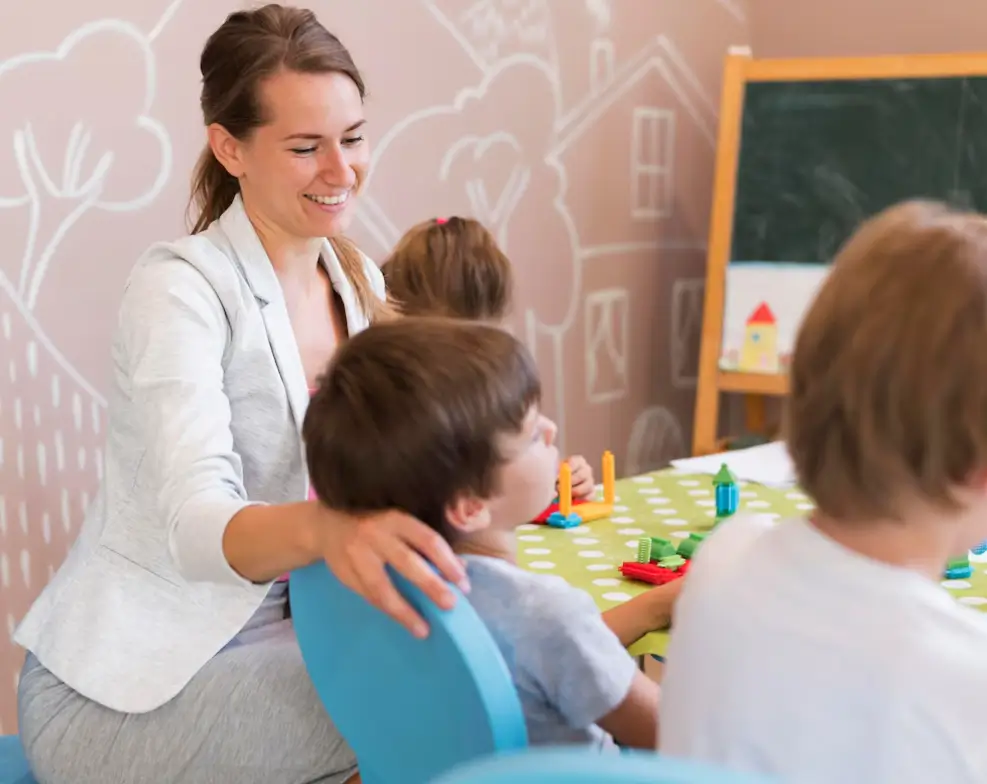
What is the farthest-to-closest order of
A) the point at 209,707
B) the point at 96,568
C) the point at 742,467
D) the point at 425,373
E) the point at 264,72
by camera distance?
the point at 742,467
the point at 264,72
the point at 96,568
the point at 209,707
the point at 425,373

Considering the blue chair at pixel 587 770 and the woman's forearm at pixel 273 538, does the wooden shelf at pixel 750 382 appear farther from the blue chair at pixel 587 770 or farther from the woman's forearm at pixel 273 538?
the blue chair at pixel 587 770

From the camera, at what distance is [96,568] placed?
1.46 m

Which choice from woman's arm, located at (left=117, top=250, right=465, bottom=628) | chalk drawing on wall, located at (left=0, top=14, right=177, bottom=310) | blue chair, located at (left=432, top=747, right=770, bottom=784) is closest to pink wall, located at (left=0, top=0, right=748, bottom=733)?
chalk drawing on wall, located at (left=0, top=14, right=177, bottom=310)

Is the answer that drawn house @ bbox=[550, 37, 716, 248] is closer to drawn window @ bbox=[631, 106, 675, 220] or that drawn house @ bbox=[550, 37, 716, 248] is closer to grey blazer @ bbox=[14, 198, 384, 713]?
drawn window @ bbox=[631, 106, 675, 220]

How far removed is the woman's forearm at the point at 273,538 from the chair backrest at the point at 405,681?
0.02 metres

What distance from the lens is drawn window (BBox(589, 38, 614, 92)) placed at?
321 cm

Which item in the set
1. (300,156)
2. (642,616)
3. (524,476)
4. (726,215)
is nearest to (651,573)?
(642,616)

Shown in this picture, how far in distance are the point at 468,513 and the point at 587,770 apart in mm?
497

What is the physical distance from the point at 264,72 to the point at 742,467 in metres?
0.99

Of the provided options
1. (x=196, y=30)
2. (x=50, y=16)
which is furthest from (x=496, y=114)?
(x=50, y=16)

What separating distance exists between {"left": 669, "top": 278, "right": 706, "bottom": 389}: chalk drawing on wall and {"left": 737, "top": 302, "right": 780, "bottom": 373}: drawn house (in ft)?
1.47

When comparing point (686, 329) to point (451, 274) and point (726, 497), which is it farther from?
point (726, 497)

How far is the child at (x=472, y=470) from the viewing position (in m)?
1.00

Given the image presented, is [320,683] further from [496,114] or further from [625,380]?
[625,380]
